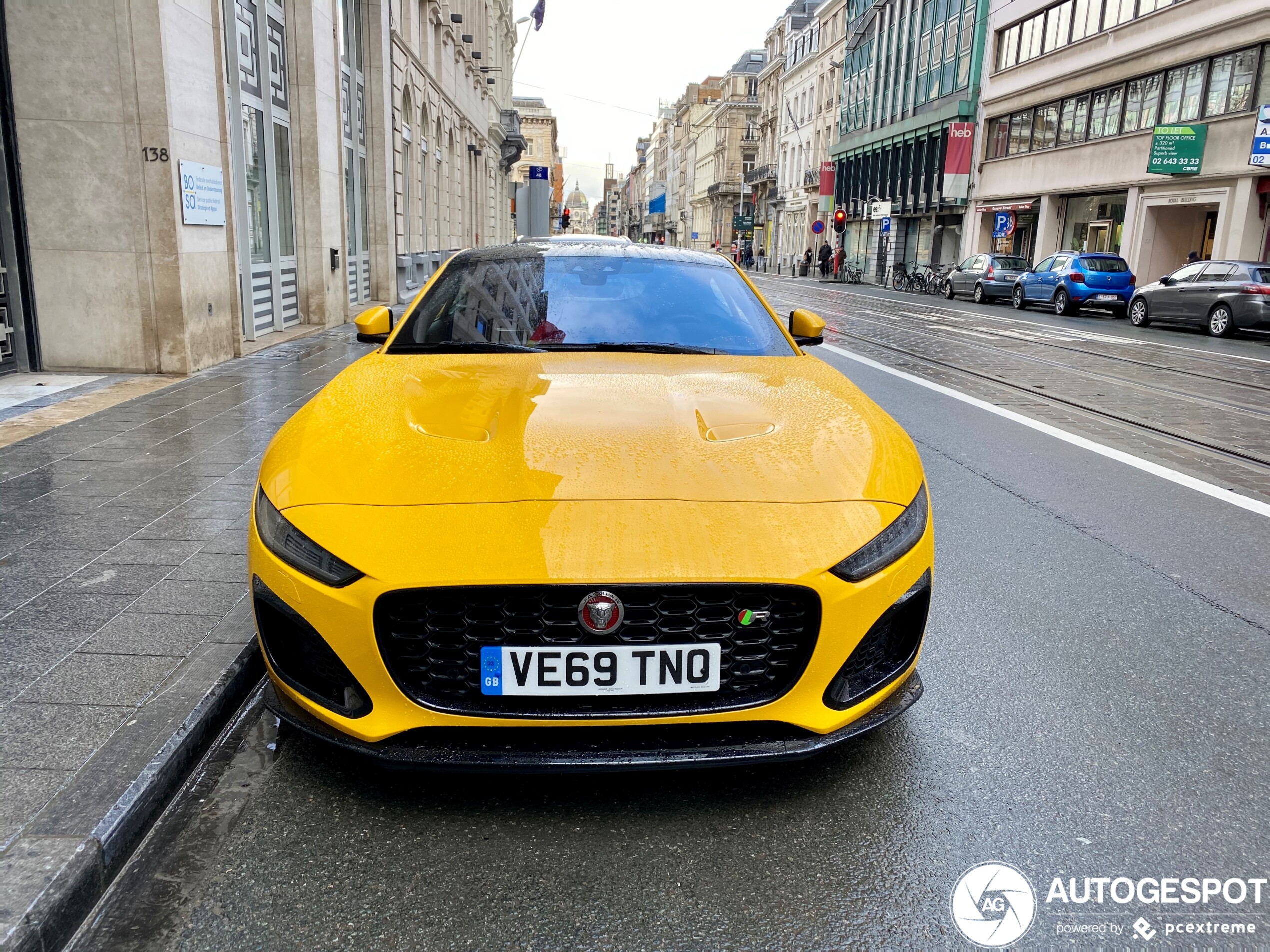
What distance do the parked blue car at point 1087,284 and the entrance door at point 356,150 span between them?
16758 millimetres

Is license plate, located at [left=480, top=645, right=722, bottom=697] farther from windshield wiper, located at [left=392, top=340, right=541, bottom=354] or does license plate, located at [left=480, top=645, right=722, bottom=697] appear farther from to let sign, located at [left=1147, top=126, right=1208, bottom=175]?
to let sign, located at [left=1147, top=126, right=1208, bottom=175]

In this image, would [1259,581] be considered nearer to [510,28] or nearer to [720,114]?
[510,28]

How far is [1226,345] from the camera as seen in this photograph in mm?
17562

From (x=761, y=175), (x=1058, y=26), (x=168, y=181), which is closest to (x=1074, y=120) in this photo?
(x=1058, y=26)

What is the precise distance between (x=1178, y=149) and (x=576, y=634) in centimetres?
2986

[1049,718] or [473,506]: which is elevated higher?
[473,506]

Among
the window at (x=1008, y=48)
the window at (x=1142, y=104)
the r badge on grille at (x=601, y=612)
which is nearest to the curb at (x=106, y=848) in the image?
the r badge on grille at (x=601, y=612)

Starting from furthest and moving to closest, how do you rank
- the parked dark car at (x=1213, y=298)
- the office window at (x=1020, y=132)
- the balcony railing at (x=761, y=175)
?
the balcony railing at (x=761, y=175), the office window at (x=1020, y=132), the parked dark car at (x=1213, y=298)

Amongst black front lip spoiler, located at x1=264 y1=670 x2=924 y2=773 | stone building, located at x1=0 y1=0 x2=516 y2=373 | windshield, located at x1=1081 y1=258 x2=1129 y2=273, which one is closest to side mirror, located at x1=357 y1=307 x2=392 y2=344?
black front lip spoiler, located at x1=264 y1=670 x2=924 y2=773

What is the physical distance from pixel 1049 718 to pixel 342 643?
206 cm

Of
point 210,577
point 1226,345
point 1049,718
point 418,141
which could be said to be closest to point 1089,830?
point 1049,718

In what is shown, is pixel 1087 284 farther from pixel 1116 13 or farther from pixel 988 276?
pixel 1116 13

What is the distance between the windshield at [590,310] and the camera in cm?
373

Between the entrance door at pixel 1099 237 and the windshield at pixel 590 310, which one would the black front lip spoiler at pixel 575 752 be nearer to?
the windshield at pixel 590 310
